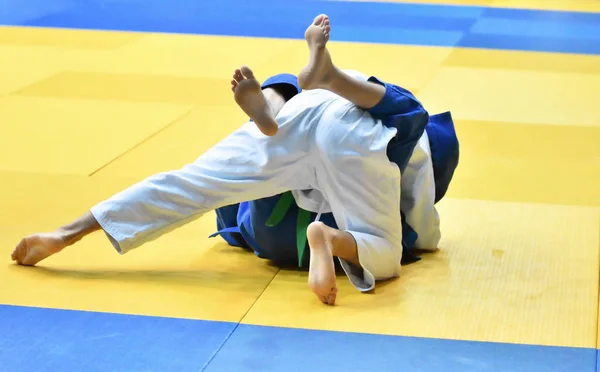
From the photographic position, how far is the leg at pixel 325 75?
11.2ft

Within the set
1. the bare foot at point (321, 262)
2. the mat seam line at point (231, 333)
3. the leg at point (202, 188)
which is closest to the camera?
the mat seam line at point (231, 333)

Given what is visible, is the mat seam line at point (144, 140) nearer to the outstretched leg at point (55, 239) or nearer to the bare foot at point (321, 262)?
the outstretched leg at point (55, 239)

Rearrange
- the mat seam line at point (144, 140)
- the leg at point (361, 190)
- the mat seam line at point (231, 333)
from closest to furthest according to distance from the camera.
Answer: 1. the mat seam line at point (231, 333)
2. the leg at point (361, 190)
3. the mat seam line at point (144, 140)

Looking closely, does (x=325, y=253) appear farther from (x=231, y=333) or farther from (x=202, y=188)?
(x=202, y=188)

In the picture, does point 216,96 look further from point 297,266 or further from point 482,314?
point 482,314

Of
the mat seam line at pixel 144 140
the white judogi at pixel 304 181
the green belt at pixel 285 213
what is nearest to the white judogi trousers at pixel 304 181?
the white judogi at pixel 304 181

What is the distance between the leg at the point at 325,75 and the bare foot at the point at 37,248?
111 cm

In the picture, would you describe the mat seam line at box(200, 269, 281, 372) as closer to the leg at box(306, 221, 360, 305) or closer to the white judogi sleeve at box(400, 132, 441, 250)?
the leg at box(306, 221, 360, 305)

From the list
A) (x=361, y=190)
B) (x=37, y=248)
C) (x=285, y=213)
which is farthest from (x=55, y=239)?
(x=361, y=190)

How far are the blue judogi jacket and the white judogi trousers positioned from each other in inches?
3.4

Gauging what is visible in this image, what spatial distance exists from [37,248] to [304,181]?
1031 millimetres

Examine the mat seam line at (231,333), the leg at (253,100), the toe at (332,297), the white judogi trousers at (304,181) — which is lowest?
the toe at (332,297)

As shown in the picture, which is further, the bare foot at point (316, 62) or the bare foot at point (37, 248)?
the bare foot at point (37, 248)

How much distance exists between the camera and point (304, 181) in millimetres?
3703
